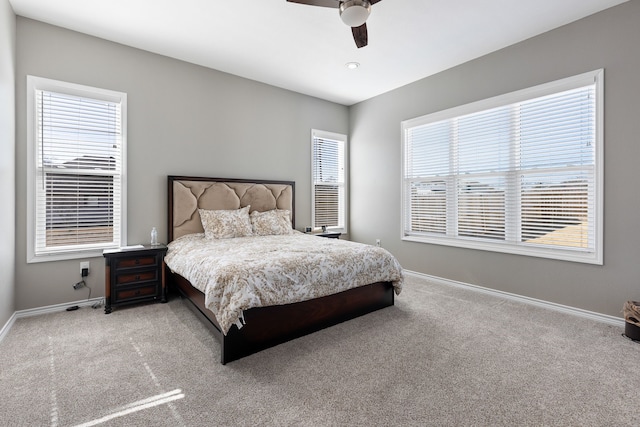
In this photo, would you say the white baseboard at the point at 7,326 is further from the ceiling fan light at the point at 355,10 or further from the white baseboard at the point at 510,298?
the ceiling fan light at the point at 355,10

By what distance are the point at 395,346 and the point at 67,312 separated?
11.1 ft

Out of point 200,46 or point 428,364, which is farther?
point 200,46

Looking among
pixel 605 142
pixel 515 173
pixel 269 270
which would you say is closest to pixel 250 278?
pixel 269 270

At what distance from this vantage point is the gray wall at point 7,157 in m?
2.59

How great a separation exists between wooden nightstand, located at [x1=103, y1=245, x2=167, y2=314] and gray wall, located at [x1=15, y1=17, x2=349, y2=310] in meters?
0.45

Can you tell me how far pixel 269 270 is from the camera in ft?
7.70

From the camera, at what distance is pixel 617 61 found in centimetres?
284

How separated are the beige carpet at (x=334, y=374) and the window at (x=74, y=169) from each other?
875 millimetres

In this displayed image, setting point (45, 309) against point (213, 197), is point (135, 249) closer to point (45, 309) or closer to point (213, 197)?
point (45, 309)

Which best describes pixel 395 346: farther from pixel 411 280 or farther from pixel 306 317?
pixel 411 280

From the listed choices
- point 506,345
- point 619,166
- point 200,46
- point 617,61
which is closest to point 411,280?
point 506,345

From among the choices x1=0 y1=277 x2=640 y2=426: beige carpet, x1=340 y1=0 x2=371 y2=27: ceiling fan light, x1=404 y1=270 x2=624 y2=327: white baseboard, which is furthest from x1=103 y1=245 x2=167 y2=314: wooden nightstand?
x1=404 y1=270 x2=624 y2=327: white baseboard

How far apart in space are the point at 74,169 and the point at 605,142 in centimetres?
555

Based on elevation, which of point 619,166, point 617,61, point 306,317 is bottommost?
point 306,317
